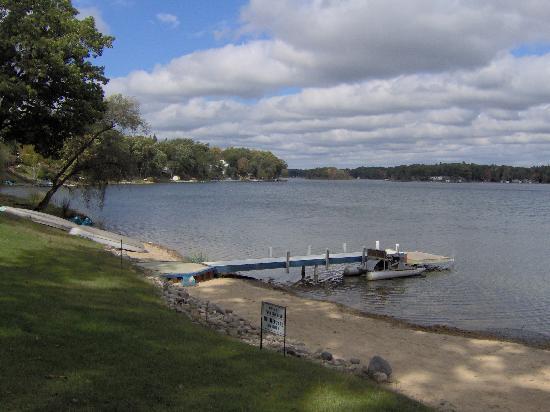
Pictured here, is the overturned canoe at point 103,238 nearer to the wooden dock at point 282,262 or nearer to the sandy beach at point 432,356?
the wooden dock at point 282,262

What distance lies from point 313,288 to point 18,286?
58.6 ft

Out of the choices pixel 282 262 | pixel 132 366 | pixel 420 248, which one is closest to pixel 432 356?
pixel 132 366

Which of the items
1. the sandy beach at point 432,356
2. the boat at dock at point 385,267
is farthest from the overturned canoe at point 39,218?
the boat at dock at point 385,267

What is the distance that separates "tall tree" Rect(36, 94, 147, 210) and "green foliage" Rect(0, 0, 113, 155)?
31.6ft

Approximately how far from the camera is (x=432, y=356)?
14656 millimetres

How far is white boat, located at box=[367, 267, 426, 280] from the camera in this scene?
29.1 metres

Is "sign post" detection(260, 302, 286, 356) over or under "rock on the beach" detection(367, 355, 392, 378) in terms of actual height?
over

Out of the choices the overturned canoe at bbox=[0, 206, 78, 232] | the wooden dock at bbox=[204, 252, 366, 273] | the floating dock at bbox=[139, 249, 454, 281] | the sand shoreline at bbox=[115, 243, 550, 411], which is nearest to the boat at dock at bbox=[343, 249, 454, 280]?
the floating dock at bbox=[139, 249, 454, 281]

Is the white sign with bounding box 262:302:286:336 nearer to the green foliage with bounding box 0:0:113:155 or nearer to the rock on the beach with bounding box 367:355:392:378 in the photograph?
the rock on the beach with bounding box 367:355:392:378

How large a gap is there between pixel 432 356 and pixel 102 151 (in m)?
30.3

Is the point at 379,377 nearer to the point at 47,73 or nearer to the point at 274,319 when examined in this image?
the point at 274,319

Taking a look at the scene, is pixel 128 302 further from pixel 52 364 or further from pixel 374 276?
pixel 374 276

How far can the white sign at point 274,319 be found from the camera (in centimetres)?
979

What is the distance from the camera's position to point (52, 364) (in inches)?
289
